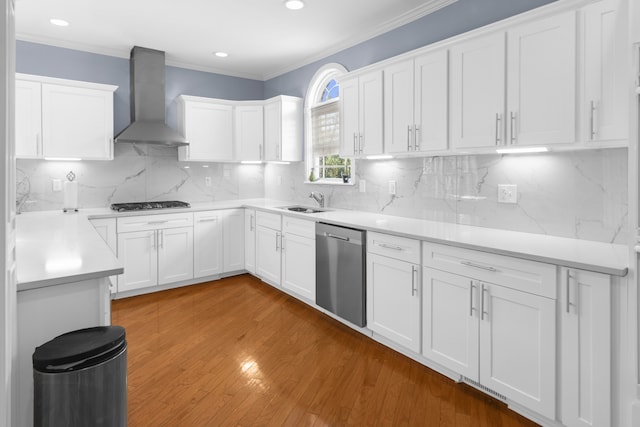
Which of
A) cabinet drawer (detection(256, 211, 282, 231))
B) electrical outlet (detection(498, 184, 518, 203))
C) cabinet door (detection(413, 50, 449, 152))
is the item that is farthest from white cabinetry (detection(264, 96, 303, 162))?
electrical outlet (detection(498, 184, 518, 203))

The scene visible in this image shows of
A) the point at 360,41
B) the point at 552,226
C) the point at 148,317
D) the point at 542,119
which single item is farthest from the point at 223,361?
the point at 360,41

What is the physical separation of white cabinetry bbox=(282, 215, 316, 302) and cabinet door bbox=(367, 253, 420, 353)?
0.75 m

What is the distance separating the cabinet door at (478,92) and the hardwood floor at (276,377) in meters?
1.60

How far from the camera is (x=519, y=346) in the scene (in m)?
2.00

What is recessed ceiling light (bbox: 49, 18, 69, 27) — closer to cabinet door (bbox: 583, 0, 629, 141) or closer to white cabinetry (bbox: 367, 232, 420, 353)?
white cabinetry (bbox: 367, 232, 420, 353)

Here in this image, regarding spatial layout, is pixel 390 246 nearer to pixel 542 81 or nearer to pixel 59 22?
pixel 542 81

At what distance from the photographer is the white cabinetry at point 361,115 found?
125 inches

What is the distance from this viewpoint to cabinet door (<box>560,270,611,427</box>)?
66.4 inches

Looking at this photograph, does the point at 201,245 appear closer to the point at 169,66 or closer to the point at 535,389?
the point at 169,66

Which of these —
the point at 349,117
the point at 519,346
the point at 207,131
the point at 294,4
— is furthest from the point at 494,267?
the point at 207,131

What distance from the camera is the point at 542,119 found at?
2127 mm

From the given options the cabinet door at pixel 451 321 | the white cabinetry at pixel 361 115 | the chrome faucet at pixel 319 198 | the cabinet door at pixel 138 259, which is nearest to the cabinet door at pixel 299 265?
the chrome faucet at pixel 319 198

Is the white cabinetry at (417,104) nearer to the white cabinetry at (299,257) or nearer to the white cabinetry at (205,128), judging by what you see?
the white cabinetry at (299,257)

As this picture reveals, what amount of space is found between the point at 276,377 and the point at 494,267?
1.52 m
